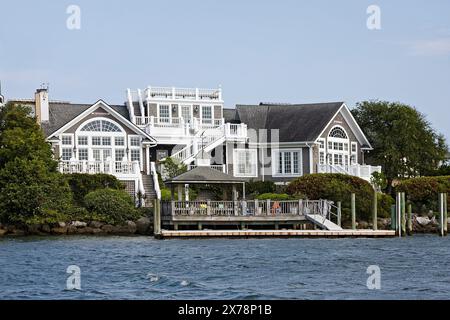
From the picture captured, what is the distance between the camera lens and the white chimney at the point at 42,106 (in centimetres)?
6578

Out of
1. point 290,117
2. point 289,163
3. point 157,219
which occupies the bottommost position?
point 157,219

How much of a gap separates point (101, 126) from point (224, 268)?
3043cm

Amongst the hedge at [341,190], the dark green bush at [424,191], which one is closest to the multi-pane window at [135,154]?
the hedge at [341,190]

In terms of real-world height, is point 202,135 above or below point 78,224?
above

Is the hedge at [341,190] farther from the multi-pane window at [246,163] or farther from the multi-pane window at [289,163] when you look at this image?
the multi-pane window at [246,163]

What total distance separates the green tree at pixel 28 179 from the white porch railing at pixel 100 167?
8.20ft

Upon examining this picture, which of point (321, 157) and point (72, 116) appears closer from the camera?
point (72, 116)

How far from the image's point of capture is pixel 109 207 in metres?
55.4

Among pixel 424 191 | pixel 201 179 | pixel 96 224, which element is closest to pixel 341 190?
pixel 424 191

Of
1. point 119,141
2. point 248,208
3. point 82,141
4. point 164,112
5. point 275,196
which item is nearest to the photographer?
point 248,208

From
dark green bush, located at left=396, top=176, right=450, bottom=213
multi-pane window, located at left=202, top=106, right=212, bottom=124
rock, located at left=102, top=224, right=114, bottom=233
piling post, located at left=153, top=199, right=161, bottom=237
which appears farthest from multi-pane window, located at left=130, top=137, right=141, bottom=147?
dark green bush, located at left=396, top=176, right=450, bottom=213

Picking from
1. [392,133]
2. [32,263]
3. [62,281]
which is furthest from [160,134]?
[62,281]

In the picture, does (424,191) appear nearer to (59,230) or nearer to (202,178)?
(202,178)

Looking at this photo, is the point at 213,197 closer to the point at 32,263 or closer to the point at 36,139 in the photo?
the point at 36,139
